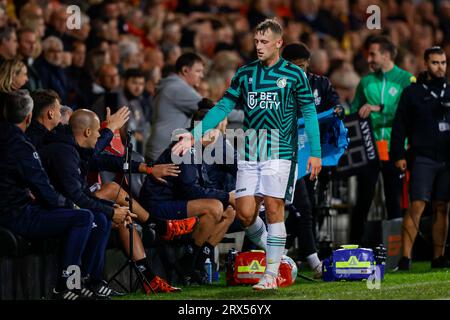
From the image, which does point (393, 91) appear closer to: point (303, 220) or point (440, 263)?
point (440, 263)

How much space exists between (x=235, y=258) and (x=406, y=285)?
56.0 inches

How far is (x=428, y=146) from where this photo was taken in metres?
11.4

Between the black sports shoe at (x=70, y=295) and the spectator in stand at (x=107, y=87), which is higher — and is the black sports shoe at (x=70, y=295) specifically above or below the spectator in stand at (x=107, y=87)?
below

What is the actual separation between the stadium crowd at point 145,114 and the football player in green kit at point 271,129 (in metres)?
0.89

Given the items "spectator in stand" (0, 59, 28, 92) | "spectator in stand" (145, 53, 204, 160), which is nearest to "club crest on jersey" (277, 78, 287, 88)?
"spectator in stand" (0, 59, 28, 92)

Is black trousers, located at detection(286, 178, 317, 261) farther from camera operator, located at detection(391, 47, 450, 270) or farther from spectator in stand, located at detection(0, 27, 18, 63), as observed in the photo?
spectator in stand, located at detection(0, 27, 18, 63)

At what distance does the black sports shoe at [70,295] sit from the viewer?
820 cm

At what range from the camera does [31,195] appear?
905 centimetres

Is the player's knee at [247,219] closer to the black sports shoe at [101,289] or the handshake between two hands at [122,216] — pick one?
the handshake between two hands at [122,216]

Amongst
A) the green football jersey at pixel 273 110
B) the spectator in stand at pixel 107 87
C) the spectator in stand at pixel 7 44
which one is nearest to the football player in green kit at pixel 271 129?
the green football jersey at pixel 273 110

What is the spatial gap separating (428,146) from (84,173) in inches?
151

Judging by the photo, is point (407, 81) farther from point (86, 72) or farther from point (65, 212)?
point (65, 212)

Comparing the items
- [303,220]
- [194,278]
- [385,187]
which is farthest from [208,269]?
[385,187]

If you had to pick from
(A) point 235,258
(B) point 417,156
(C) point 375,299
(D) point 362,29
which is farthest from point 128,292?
(D) point 362,29
